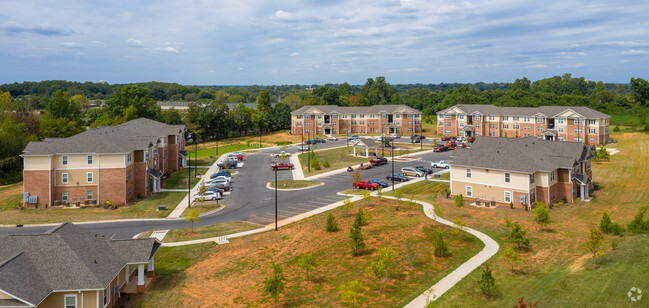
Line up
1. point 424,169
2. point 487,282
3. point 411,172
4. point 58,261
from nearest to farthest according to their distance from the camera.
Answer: point 487,282 < point 58,261 < point 411,172 < point 424,169

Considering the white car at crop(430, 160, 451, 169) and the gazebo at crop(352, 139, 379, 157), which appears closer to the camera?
the white car at crop(430, 160, 451, 169)

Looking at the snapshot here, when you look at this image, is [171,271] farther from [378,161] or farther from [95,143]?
[378,161]

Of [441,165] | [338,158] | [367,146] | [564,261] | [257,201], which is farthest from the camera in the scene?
[367,146]

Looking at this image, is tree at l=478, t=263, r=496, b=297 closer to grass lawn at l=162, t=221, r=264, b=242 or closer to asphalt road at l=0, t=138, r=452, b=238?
grass lawn at l=162, t=221, r=264, b=242

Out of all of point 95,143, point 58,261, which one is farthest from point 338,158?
point 58,261

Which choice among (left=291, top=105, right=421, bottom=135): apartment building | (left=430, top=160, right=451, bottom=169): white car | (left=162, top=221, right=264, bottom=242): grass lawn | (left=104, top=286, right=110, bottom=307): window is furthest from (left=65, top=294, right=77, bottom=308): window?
(left=291, top=105, right=421, bottom=135): apartment building

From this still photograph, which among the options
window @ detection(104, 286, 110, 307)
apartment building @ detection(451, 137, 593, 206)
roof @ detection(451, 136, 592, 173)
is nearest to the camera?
window @ detection(104, 286, 110, 307)

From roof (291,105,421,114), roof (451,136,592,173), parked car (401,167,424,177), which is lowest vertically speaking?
parked car (401,167,424,177)

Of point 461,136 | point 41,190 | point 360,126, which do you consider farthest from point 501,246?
point 360,126
